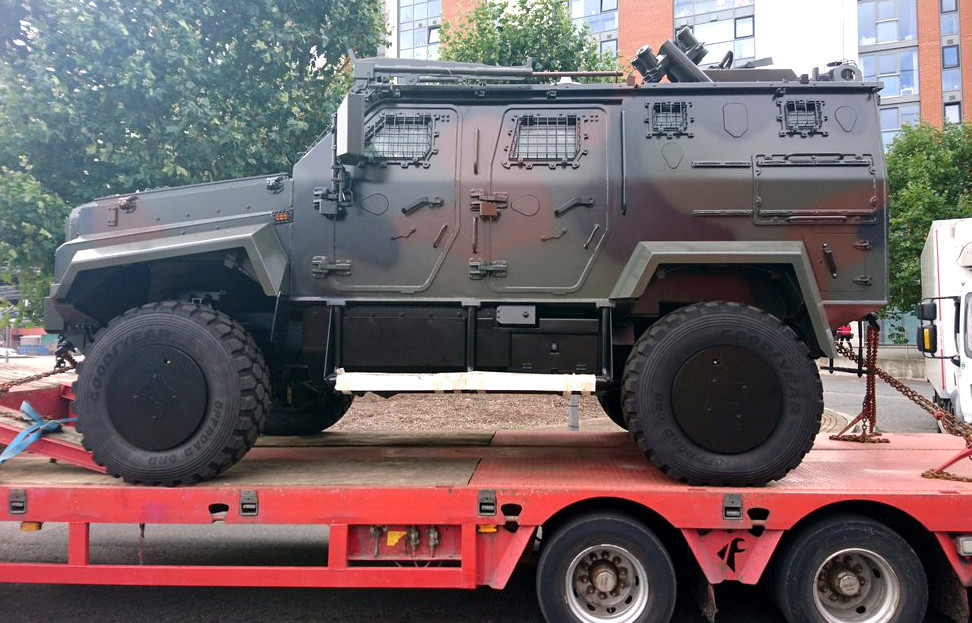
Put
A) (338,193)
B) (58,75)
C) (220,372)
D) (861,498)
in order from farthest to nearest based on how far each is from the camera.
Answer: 1. (58,75)
2. (338,193)
3. (220,372)
4. (861,498)

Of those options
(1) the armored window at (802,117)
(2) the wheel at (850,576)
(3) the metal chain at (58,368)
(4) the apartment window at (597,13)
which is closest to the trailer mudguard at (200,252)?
(3) the metal chain at (58,368)

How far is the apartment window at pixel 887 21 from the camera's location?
103ft

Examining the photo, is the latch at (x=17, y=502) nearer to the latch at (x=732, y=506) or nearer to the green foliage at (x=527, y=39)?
the latch at (x=732, y=506)

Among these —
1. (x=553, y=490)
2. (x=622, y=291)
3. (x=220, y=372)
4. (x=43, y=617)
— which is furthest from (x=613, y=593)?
(x=43, y=617)

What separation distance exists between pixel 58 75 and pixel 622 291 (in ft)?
23.0

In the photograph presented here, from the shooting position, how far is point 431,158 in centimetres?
436

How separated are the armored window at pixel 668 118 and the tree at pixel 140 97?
5425 mm

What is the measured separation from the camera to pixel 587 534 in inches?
149

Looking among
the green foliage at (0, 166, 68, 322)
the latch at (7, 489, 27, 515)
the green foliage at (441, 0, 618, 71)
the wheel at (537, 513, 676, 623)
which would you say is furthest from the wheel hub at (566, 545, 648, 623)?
the green foliage at (441, 0, 618, 71)

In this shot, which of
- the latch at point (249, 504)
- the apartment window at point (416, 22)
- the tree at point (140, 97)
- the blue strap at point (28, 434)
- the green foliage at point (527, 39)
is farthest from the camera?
the apartment window at point (416, 22)

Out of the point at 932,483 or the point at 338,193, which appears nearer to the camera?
the point at 932,483

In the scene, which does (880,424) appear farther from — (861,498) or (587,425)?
(861,498)

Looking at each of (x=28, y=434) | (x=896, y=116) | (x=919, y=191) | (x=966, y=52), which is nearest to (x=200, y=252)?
(x=28, y=434)

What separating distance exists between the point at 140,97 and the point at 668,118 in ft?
20.9
